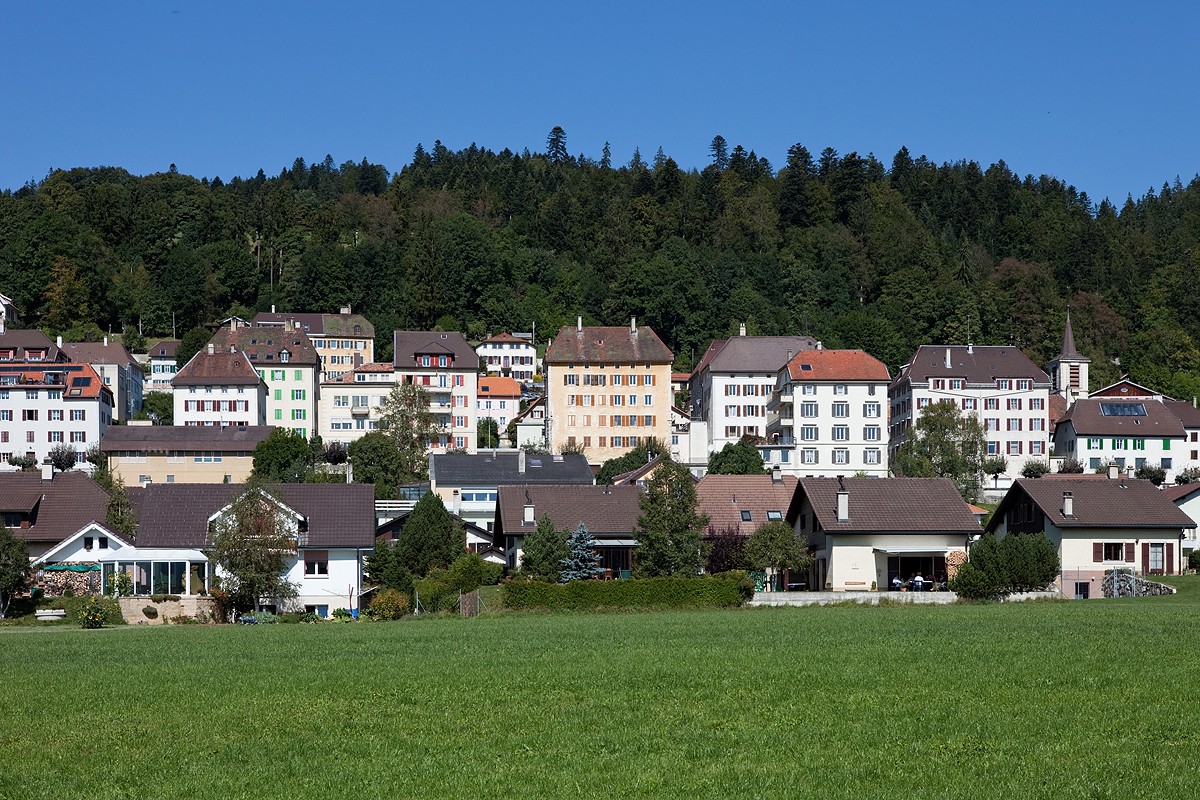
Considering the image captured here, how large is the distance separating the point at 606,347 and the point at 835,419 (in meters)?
20.5

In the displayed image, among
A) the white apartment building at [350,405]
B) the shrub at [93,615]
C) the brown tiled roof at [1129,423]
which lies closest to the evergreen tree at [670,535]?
the shrub at [93,615]

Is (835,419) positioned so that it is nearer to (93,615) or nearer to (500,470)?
(500,470)

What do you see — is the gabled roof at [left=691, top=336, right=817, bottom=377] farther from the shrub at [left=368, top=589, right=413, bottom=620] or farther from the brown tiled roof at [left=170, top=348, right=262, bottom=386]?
the shrub at [left=368, top=589, right=413, bottom=620]

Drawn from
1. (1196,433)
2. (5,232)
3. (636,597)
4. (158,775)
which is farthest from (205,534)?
(5,232)

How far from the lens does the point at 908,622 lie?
1300 inches

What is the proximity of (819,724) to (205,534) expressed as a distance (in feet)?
161

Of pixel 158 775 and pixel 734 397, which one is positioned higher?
pixel 734 397

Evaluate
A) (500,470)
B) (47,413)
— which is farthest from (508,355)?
(500,470)

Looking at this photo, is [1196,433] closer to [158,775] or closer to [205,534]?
[205,534]

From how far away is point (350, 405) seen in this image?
12625 centimetres

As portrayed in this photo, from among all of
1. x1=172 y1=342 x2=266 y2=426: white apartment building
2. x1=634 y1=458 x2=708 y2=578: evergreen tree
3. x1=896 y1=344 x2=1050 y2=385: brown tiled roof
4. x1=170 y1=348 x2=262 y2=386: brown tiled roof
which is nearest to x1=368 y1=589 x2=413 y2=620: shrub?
x1=634 y1=458 x2=708 y2=578: evergreen tree

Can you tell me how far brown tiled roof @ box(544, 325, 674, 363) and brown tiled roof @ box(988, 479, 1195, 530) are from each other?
59330 millimetres

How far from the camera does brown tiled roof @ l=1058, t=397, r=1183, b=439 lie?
4397 inches

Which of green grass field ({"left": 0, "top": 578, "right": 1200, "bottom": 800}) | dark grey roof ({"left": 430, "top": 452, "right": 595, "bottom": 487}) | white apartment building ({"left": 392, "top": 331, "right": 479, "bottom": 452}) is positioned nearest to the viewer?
green grass field ({"left": 0, "top": 578, "right": 1200, "bottom": 800})
